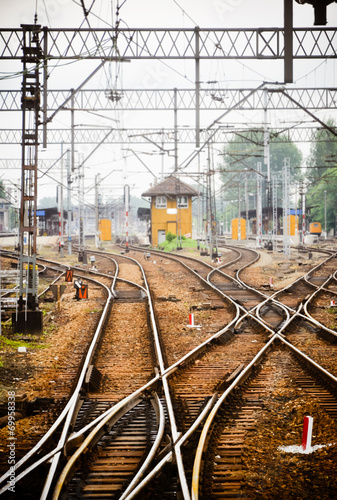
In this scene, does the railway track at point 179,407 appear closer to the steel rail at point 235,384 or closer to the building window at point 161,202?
the steel rail at point 235,384

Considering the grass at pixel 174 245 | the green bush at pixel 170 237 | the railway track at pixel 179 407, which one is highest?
the green bush at pixel 170 237

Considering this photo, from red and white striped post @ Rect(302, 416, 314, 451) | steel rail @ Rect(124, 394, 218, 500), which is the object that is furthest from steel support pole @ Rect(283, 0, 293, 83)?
red and white striped post @ Rect(302, 416, 314, 451)

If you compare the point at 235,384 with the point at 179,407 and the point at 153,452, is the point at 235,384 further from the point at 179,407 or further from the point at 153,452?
the point at 153,452

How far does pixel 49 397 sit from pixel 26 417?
675mm

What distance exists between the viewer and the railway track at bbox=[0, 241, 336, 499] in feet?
16.3

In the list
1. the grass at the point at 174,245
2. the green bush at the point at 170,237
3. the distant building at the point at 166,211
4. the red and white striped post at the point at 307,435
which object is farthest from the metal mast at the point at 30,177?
the distant building at the point at 166,211

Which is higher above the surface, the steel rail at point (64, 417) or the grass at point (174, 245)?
the grass at point (174, 245)

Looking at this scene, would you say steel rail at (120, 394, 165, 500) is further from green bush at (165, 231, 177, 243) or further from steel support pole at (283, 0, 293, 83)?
green bush at (165, 231, 177, 243)

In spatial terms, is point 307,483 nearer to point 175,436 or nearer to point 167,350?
point 175,436

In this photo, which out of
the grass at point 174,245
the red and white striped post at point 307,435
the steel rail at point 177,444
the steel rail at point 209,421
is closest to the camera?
the steel rail at point 177,444

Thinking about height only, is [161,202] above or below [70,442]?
above

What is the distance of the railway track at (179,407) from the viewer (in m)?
4.96

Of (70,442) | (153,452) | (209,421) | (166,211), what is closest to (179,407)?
(209,421)

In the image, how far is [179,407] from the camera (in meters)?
7.00
